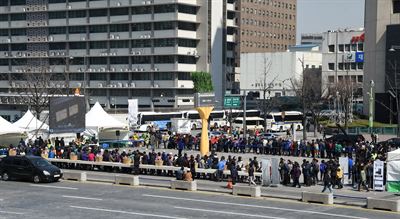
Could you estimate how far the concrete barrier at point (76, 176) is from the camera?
36406mm

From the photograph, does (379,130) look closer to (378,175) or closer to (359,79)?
(378,175)

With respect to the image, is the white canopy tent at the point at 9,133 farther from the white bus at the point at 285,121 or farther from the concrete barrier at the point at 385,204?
the white bus at the point at 285,121

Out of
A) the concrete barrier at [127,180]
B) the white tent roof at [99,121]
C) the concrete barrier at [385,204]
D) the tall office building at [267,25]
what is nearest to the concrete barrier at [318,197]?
the concrete barrier at [385,204]

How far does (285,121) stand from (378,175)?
58.0 m

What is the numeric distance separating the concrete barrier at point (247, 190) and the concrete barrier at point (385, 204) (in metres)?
5.37

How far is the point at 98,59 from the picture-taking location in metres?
116

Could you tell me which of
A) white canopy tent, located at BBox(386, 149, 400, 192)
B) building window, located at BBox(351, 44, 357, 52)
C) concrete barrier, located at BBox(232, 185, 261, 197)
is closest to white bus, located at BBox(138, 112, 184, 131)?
building window, located at BBox(351, 44, 357, 52)

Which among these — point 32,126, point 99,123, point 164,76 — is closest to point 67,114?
point 99,123

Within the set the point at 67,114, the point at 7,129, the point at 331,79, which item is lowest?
the point at 7,129

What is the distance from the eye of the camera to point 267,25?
15800cm

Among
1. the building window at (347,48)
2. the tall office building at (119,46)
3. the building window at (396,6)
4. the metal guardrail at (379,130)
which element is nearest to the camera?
the metal guardrail at (379,130)

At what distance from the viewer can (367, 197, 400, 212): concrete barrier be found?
88.6 ft

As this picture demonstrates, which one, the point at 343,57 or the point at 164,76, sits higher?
the point at 343,57

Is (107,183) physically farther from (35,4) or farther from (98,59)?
(35,4)
